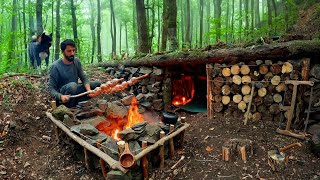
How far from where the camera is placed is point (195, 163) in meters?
5.21

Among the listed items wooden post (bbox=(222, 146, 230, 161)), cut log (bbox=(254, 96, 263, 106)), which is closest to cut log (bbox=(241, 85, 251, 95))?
cut log (bbox=(254, 96, 263, 106))

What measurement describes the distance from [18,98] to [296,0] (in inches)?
571

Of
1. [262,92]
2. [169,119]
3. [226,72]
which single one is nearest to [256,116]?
[262,92]

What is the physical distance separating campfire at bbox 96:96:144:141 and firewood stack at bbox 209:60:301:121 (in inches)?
85.6

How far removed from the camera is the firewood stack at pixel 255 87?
19.5 feet

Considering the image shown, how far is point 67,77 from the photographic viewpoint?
20.7 ft

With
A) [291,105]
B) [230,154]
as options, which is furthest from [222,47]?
[230,154]

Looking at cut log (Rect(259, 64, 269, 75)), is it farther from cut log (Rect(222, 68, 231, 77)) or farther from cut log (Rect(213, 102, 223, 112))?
cut log (Rect(213, 102, 223, 112))

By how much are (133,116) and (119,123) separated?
0.49 metres

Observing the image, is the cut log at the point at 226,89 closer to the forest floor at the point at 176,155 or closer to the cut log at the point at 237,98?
the cut log at the point at 237,98

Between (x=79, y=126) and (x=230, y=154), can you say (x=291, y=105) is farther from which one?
(x=79, y=126)

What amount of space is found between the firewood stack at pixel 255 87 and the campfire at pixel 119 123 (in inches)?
85.6

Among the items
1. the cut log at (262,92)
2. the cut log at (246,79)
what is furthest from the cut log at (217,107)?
the cut log at (262,92)

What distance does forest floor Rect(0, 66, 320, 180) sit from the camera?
4.73 m
